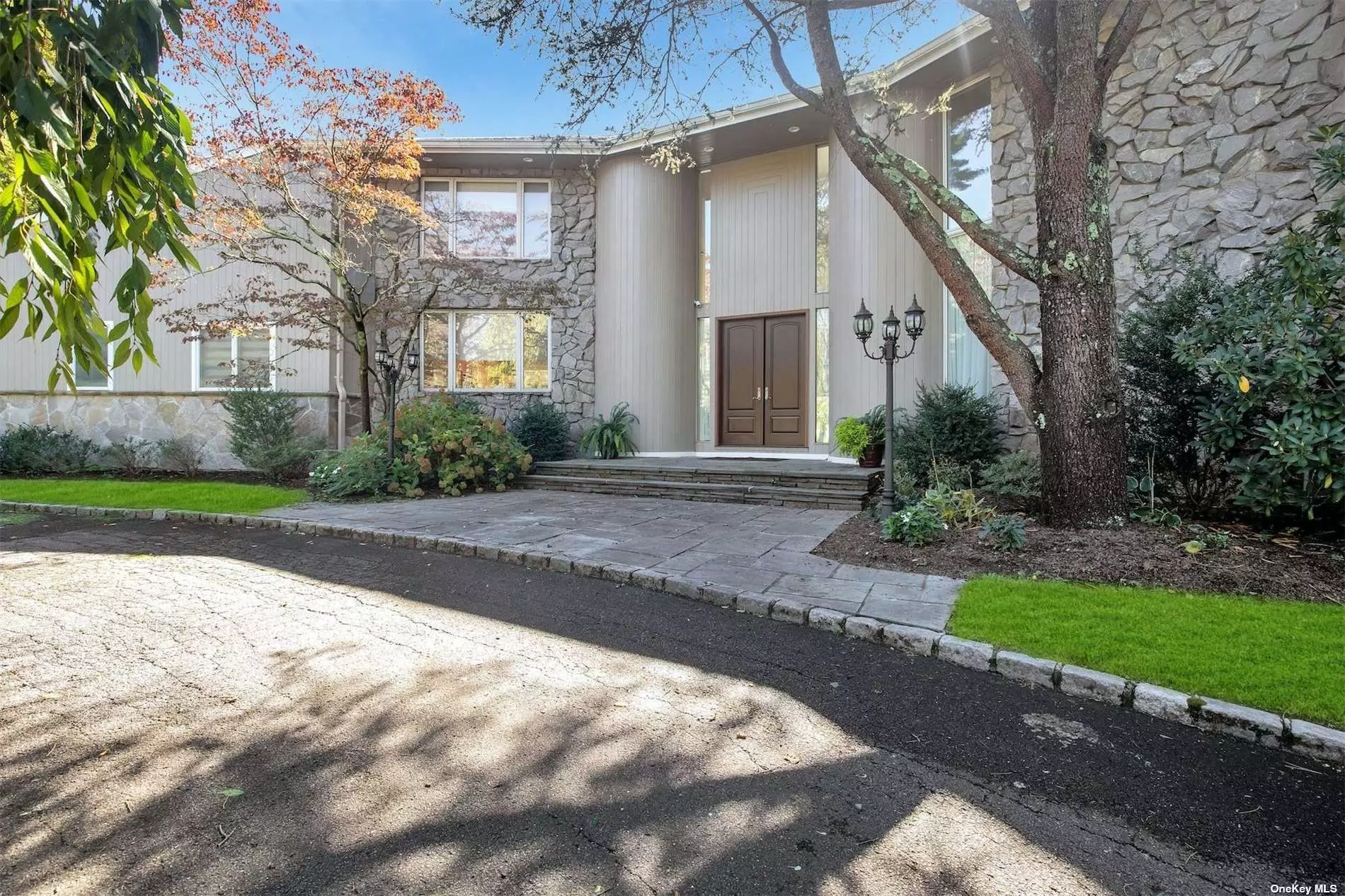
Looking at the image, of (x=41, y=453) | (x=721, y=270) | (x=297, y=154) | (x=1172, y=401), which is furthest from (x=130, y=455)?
(x=1172, y=401)

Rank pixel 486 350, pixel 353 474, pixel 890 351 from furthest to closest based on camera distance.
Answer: pixel 486 350
pixel 353 474
pixel 890 351

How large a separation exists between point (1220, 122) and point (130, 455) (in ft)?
55.0

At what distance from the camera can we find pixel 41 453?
1220 centimetres

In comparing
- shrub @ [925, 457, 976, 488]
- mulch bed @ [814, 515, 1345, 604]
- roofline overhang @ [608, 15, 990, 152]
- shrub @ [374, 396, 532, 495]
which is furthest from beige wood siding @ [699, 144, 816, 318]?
mulch bed @ [814, 515, 1345, 604]

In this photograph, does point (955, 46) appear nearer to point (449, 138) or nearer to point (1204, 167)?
point (1204, 167)

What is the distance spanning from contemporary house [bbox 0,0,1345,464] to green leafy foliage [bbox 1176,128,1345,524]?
2232 mm

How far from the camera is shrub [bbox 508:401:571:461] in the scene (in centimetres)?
1197

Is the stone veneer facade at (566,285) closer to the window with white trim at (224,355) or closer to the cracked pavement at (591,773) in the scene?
the window with white trim at (224,355)

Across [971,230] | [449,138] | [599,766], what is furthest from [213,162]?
[599,766]

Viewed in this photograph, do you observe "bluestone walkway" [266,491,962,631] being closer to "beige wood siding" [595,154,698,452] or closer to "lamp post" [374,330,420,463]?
"lamp post" [374,330,420,463]

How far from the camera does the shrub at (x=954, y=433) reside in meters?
7.98

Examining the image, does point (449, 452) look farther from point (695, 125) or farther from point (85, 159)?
point (85, 159)

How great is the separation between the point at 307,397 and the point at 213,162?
164 inches

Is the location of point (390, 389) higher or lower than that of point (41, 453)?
higher
